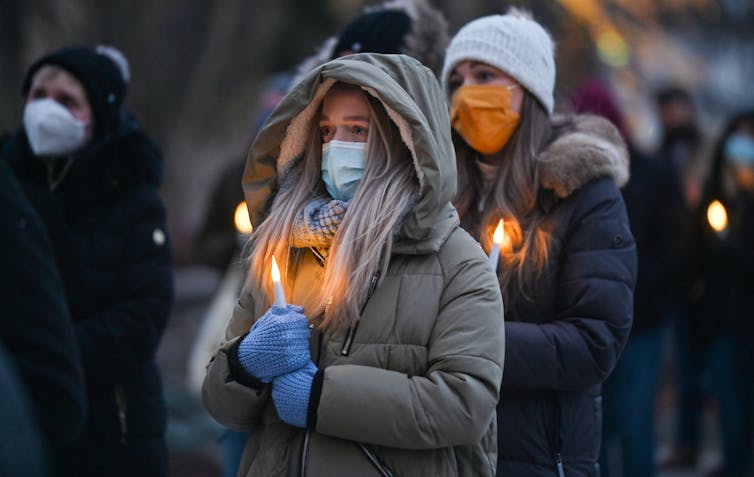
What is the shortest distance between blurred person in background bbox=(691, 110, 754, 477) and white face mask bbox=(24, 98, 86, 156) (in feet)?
11.6

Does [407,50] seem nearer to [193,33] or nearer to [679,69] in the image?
[193,33]

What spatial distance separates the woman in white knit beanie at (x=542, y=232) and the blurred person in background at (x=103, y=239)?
120 cm

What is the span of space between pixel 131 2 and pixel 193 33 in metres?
0.96

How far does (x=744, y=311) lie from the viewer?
A: 21.9 feet

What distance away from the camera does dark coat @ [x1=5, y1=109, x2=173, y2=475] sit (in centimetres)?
428

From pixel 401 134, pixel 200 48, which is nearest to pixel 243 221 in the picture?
pixel 401 134

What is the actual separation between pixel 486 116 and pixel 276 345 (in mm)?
1316

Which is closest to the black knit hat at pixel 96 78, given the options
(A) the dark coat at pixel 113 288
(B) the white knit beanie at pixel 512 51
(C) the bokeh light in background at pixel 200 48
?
(A) the dark coat at pixel 113 288

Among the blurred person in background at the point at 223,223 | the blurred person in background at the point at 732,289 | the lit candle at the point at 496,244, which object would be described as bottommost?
the blurred person in background at the point at 732,289

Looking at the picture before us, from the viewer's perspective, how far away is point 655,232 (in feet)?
20.4

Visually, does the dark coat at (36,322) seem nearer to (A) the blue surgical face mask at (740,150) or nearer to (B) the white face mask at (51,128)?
(B) the white face mask at (51,128)

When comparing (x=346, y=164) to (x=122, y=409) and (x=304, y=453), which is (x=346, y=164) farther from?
(x=122, y=409)

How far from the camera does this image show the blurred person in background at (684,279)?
22.8ft

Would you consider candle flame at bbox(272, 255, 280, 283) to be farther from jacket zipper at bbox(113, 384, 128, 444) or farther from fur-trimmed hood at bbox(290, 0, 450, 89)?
fur-trimmed hood at bbox(290, 0, 450, 89)
